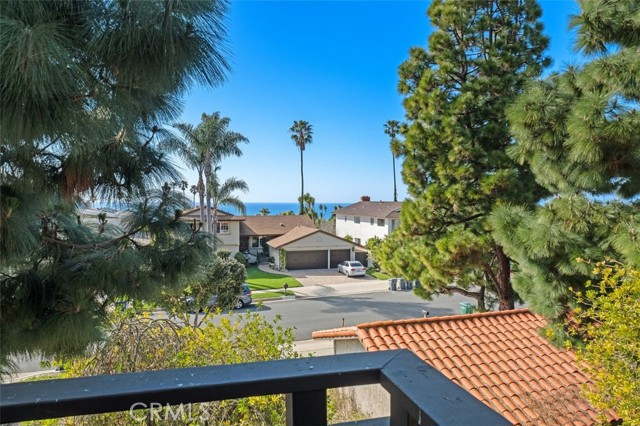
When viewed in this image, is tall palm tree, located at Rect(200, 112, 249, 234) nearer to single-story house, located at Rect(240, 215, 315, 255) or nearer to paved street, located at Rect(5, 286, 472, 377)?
paved street, located at Rect(5, 286, 472, 377)

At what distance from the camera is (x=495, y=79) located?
8.86 metres

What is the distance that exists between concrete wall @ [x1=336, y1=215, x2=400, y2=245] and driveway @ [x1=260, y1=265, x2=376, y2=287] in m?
5.73

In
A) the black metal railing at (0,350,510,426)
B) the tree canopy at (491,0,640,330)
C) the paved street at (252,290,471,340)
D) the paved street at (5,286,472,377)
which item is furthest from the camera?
the paved street at (252,290,471,340)

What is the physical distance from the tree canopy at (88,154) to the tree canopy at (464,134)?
7080mm

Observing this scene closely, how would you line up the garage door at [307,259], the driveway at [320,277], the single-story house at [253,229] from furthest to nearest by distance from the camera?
the garage door at [307,259] → the single-story house at [253,229] → the driveway at [320,277]

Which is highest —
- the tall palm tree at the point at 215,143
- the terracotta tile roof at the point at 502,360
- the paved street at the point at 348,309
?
the tall palm tree at the point at 215,143

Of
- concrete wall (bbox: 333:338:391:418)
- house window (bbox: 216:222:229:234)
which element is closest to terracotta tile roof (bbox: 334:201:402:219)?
house window (bbox: 216:222:229:234)

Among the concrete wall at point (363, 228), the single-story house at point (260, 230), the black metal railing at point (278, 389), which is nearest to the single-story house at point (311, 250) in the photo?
the single-story house at point (260, 230)

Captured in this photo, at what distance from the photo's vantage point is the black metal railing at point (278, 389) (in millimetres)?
859

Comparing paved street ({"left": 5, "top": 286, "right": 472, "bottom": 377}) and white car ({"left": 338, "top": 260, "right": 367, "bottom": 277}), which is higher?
white car ({"left": 338, "top": 260, "right": 367, "bottom": 277})

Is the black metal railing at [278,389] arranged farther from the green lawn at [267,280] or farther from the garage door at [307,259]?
the garage door at [307,259]

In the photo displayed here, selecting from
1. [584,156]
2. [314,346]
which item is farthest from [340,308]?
[584,156]

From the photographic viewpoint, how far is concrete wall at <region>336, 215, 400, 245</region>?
30.7 meters

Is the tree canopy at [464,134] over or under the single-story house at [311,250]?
over
